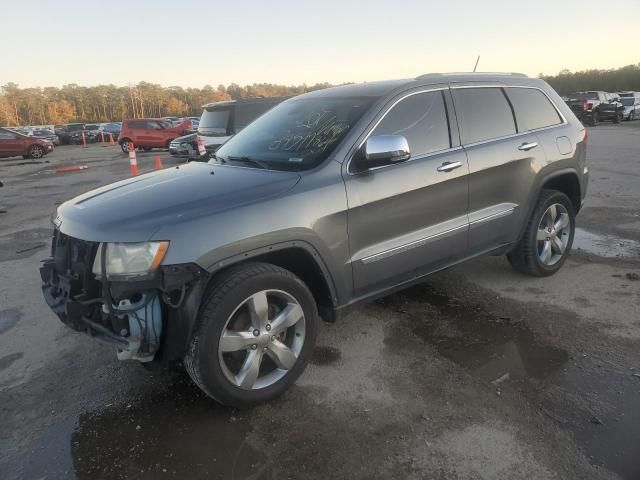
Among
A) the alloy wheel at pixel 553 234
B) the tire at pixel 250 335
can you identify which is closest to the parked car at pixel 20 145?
the tire at pixel 250 335

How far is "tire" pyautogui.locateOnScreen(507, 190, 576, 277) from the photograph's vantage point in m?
4.46

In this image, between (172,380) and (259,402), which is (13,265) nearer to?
(172,380)

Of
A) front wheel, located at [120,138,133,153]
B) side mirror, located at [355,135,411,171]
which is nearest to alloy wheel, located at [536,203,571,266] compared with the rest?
side mirror, located at [355,135,411,171]

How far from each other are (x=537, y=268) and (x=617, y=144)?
565 inches

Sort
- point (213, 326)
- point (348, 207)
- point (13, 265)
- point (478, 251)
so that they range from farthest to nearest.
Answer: point (13, 265) < point (478, 251) < point (348, 207) < point (213, 326)

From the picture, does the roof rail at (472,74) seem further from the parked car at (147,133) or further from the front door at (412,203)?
the parked car at (147,133)

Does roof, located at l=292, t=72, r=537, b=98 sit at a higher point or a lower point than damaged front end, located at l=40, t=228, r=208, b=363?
higher

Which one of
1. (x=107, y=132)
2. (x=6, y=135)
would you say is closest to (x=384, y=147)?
(x=6, y=135)

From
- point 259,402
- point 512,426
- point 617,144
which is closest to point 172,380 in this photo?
point 259,402

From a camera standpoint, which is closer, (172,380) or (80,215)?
(80,215)

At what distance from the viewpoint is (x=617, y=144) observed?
16.2 meters

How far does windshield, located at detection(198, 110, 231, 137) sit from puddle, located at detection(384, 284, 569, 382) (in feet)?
30.6

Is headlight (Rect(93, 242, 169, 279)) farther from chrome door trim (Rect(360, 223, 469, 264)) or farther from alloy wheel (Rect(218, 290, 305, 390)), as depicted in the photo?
chrome door trim (Rect(360, 223, 469, 264))

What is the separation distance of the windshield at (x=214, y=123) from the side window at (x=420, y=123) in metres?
9.51
